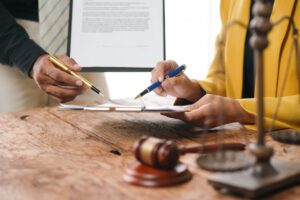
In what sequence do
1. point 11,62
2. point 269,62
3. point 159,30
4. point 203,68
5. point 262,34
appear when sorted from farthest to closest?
point 203,68 → point 11,62 → point 159,30 → point 269,62 → point 262,34

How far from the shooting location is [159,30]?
69.5 inches

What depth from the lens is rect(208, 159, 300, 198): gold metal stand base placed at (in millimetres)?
652

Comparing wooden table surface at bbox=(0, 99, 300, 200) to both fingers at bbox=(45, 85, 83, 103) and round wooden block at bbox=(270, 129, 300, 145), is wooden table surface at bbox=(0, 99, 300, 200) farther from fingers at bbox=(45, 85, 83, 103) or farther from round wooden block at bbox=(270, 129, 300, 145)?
fingers at bbox=(45, 85, 83, 103)

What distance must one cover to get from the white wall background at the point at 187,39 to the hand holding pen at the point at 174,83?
76.8 inches

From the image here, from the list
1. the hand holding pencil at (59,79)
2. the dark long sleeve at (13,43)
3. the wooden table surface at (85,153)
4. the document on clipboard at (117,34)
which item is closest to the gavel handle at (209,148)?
the wooden table surface at (85,153)

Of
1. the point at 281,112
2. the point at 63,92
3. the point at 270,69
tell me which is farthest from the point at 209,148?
the point at 63,92

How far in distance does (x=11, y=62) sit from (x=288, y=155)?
1.33m

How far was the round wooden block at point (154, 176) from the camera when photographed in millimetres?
720

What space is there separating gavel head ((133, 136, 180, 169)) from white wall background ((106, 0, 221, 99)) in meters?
2.71

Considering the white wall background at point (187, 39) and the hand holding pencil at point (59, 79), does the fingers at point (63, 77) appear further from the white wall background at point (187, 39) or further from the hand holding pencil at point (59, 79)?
the white wall background at point (187, 39)

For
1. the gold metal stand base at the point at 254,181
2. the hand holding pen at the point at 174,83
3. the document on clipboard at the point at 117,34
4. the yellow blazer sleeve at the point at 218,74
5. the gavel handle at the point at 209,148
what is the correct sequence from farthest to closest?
the document on clipboard at the point at 117,34
the yellow blazer sleeve at the point at 218,74
the hand holding pen at the point at 174,83
the gavel handle at the point at 209,148
the gold metal stand base at the point at 254,181

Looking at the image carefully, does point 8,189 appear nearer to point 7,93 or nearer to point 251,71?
point 251,71

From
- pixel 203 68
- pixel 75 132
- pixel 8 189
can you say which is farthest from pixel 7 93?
pixel 203 68

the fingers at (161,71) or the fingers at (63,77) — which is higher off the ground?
the fingers at (161,71)
